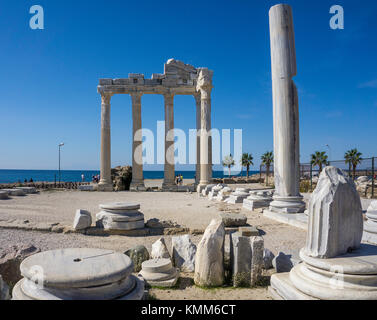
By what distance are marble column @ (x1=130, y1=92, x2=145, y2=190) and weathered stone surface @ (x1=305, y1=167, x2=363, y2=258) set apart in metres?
22.7

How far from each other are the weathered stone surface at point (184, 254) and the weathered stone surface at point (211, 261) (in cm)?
78

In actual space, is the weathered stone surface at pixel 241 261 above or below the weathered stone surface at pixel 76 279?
below

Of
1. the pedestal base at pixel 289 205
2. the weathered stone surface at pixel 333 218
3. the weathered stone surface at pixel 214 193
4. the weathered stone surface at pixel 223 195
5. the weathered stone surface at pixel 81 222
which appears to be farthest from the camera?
the weathered stone surface at pixel 214 193

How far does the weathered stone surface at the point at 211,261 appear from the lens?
5.56 metres

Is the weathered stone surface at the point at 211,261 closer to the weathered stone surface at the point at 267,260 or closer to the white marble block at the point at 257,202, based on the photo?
the weathered stone surface at the point at 267,260

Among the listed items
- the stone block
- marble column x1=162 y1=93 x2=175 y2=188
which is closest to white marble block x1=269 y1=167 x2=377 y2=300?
marble column x1=162 y1=93 x2=175 y2=188

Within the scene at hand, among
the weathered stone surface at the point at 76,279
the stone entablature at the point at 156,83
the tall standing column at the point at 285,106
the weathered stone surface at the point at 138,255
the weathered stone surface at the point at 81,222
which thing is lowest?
the weathered stone surface at the point at 138,255

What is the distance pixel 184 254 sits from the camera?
6621 mm

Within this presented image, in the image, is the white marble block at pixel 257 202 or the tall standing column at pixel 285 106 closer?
the tall standing column at pixel 285 106

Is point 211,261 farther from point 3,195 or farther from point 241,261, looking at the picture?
point 3,195

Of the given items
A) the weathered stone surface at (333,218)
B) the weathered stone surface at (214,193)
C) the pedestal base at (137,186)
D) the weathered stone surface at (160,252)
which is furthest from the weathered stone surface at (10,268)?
the pedestal base at (137,186)

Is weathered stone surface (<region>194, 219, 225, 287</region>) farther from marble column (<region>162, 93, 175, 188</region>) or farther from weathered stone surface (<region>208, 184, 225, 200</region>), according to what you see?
marble column (<region>162, 93, 175, 188</region>)

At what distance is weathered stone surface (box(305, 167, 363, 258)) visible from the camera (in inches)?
169
